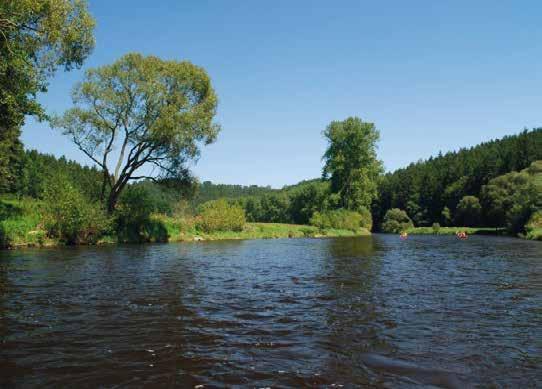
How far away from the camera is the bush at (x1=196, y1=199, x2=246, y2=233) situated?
1919 inches

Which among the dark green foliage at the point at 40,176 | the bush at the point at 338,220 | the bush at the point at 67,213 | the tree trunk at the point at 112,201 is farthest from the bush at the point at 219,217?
the bush at the point at 338,220

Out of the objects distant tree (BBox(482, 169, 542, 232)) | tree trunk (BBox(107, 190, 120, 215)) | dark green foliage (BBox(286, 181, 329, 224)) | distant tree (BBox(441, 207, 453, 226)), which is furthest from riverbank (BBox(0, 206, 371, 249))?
distant tree (BBox(441, 207, 453, 226))

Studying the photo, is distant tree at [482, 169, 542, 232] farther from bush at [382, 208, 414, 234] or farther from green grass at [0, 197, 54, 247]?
green grass at [0, 197, 54, 247]

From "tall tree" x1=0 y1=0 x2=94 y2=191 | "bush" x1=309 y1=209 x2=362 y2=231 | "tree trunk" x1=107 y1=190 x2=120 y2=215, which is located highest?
"tall tree" x1=0 y1=0 x2=94 y2=191

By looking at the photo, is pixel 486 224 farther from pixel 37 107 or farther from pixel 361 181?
pixel 37 107

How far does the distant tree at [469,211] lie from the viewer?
103438mm

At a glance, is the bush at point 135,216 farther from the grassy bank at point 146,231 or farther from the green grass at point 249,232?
the green grass at point 249,232

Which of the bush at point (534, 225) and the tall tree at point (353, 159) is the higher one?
the tall tree at point (353, 159)

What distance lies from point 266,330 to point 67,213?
28557 millimetres

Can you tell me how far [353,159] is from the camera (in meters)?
82.7

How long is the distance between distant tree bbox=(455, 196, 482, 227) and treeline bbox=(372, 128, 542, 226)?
0.25 metres

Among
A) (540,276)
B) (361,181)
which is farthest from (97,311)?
(361,181)

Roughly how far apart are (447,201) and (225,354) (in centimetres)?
12614

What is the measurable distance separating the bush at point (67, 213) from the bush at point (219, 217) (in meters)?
15.2
